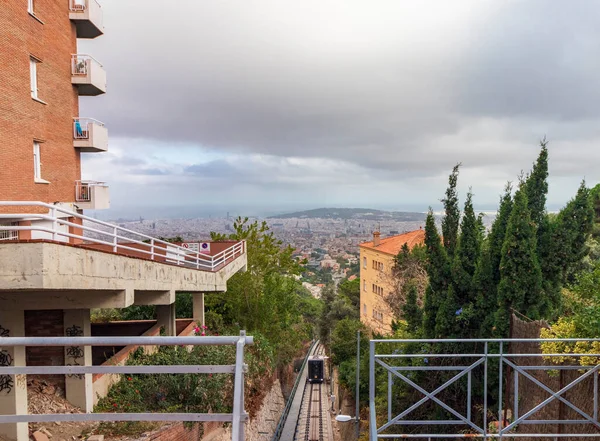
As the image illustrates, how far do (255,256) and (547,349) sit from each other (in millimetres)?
17606

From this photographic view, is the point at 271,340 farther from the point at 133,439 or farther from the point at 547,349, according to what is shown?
the point at 547,349

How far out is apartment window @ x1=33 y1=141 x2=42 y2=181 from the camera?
13604 mm

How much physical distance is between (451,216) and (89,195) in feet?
43.8

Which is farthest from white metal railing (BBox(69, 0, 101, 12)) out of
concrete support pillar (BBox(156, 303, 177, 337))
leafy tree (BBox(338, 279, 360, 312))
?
leafy tree (BBox(338, 279, 360, 312))

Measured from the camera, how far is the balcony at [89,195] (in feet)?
53.7

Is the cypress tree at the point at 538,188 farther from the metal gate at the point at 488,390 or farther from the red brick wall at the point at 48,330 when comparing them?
the red brick wall at the point at 48,330

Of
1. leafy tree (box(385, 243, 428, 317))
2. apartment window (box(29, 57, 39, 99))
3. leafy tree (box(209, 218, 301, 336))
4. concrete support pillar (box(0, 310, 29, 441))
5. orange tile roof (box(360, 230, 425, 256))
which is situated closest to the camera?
concrete support pillar (box(0, 310, 29, 441))

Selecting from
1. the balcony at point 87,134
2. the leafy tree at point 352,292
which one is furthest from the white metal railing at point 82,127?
the leafy tree at point 352,292

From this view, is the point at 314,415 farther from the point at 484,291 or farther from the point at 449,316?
the point at 484,291

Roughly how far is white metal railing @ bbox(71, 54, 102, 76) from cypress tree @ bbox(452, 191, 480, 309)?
14330 mm

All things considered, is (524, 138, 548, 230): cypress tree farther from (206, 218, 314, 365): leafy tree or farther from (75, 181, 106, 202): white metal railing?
(75, 181, 106, 202): white metal railing

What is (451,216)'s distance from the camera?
42.9 feet

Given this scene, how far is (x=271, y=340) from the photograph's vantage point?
2120 cm

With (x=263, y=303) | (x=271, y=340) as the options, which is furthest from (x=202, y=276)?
(x=271, y=340)
